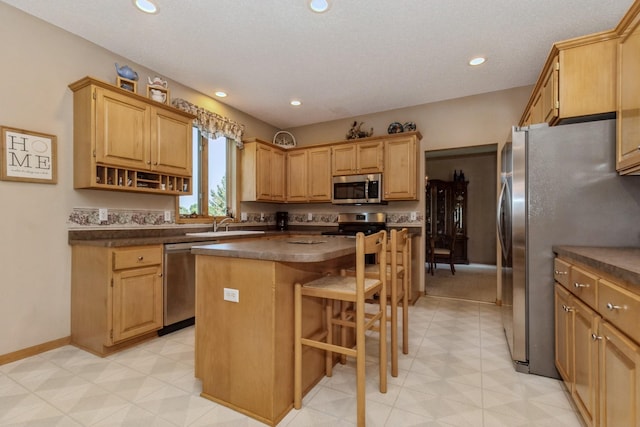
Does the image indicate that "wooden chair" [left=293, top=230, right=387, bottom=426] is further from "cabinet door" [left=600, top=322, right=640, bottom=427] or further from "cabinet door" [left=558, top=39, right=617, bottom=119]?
"cabinet door" [left=558, top=39, right=617, bottom=119]

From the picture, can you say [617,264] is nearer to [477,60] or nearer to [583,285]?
[583,285]

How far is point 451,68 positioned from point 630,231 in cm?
222

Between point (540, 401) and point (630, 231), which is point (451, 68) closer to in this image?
point (630, 231)

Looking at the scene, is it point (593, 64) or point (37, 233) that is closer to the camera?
point (593, 64)

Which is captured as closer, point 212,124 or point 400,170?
point 212,124

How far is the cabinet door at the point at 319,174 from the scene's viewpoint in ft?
14.9

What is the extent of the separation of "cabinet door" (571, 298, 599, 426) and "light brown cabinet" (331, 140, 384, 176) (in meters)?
2.87

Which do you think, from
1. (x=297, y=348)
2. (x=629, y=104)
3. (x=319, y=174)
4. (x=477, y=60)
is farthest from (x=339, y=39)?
(x=297, y=348)

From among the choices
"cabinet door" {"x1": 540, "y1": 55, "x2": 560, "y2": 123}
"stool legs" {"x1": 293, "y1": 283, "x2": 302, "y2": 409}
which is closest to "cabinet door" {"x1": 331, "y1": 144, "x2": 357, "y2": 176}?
"cabinet door" {"x1": 540, "y1": 55, "x2": 560, "y2": 123}

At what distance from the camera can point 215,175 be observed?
13.6 feet

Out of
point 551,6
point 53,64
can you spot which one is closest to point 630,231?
point 551,6

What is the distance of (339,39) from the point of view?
2645 millimetres

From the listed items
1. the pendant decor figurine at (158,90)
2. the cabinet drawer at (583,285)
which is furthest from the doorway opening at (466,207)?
the pendant decor figurine at (158,90)

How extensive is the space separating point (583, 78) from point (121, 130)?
3.63 m
